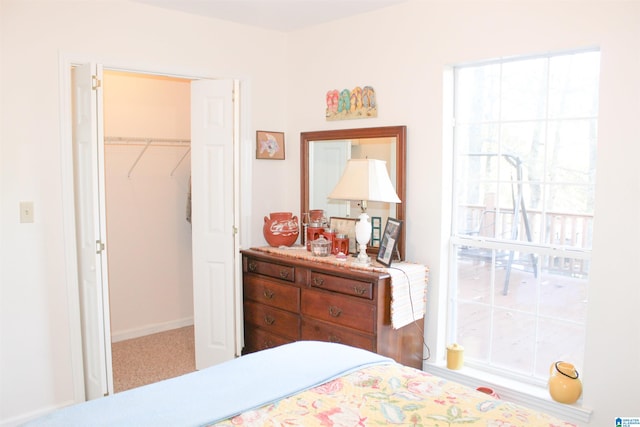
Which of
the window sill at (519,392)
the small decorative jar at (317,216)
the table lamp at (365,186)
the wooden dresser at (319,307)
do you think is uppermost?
the table lamp at (365,186)

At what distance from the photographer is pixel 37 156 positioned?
2920 mm

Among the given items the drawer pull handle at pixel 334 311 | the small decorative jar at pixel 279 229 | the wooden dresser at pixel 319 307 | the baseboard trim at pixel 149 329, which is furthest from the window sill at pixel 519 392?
the baseboard trim at pixel 149 329

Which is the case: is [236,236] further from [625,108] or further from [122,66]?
[625,108]

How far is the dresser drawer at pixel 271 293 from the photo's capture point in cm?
330

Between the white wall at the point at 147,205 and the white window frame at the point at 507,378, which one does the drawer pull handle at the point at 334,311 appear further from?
the white wall at the point at 147,205

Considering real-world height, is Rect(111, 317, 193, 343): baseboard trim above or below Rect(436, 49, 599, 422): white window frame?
below

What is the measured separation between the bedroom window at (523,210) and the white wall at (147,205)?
2.39 metres

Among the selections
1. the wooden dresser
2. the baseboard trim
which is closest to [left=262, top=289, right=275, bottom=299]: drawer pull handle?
the wooden dresser

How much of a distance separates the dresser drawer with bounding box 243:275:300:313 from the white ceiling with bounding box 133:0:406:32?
5.69 ft

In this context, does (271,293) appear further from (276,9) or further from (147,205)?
(276,9)

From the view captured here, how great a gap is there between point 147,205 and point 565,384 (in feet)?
10.7

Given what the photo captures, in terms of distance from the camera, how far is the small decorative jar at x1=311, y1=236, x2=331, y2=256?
133 inches

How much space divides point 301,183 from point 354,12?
4.01ft

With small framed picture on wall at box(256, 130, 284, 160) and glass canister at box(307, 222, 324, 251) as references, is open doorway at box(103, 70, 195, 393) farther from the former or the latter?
glass canister at box(307, 222, 324, 251)
